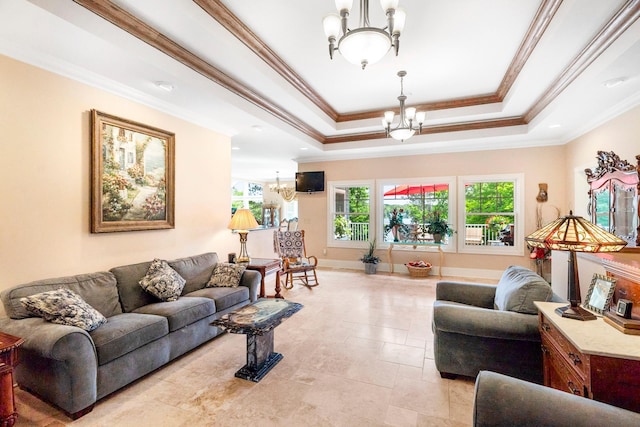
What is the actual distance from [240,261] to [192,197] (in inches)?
44.9

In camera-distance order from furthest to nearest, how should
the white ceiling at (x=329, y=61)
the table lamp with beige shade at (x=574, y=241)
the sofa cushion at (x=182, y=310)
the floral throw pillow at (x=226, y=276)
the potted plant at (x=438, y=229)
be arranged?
1. the potted plant at (x=438, y=229)
2. the floral throw pillow at (x=226, y=276)
3. the sofa cushion at (x=182, y=310)
4. the white ceiling at (x=329, y=61)
5. the table lamp with beige shade at (x=574, y=241)

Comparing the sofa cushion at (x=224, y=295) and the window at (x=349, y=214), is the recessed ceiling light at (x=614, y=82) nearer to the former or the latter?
the window at (x=349, y=214)

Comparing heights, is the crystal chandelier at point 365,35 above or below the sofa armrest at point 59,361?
above

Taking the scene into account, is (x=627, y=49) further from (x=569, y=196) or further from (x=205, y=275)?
(x=205, y=275)

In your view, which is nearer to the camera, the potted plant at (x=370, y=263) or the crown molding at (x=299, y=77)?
the crown molding at (x=299, y=77)

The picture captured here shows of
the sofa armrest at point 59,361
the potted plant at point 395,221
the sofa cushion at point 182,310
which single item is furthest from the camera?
the potted plant at point 395,221

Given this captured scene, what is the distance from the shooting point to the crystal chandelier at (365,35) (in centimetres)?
192

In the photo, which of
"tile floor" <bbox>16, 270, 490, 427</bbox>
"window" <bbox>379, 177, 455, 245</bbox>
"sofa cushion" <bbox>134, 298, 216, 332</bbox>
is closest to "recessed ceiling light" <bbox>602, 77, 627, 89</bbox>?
"window" <bbox>379, 177, 455, 245</bbox>

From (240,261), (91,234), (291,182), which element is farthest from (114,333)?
(291,182)

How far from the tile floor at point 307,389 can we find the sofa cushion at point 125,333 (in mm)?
342

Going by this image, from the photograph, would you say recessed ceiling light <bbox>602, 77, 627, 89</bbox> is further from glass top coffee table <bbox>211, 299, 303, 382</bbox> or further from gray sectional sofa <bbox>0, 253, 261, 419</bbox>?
gray sectional sofa <bbox>0, 253, 261, 419</bbox>

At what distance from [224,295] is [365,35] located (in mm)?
2946

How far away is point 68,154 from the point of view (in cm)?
275

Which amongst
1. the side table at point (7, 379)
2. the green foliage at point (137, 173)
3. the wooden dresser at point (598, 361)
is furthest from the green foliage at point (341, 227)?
the side table at point (7, 379)
